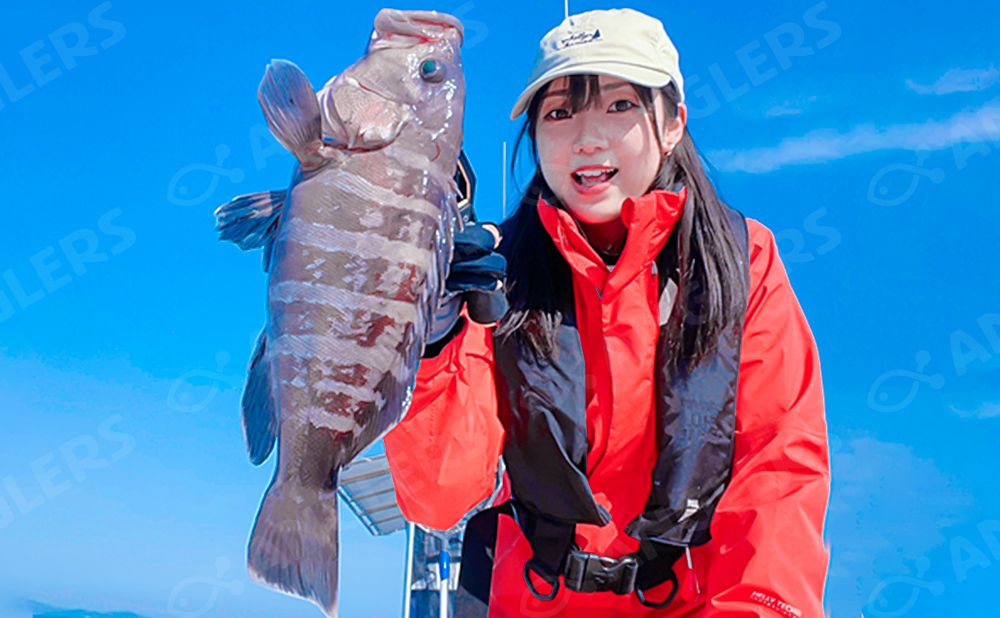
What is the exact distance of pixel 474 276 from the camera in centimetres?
256

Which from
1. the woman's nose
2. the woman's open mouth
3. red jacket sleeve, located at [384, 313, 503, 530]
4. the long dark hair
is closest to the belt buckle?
red jacket sleeve, located at [384, 313, 503, 530]

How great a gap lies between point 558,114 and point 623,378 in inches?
36.1

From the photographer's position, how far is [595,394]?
3.33 metres

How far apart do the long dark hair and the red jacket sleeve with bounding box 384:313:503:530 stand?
0.31 metres

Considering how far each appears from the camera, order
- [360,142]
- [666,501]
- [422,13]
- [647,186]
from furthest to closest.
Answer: [647,186], [666,501], [422,13], [360,142]

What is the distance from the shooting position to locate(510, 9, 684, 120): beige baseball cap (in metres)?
3.13

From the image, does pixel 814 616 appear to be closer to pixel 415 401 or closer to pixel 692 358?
pixel 692 358

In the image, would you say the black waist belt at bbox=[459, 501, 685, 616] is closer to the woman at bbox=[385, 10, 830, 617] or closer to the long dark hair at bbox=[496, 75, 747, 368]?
the woman at bbox=[385, 10, 830, 617]

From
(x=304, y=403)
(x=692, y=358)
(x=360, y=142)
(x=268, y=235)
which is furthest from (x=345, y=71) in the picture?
(x=692, y=358)

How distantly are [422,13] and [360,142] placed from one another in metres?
0.50

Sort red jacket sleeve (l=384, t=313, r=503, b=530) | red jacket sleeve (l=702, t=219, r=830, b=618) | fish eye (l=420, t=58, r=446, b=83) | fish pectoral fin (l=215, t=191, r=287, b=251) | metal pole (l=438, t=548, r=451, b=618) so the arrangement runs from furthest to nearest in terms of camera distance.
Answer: metal pole (l=438, t=548, r=451, b=618)
red jacket sleeve (l=384, t=313, r=503, b=530)
red jacket sleeve (l=702, t=219, r=830, b=618)
fish eye (l=420, t=58, r=446, b=83)
fish pectoral fin (l=215, t=191, r=287, b=251)

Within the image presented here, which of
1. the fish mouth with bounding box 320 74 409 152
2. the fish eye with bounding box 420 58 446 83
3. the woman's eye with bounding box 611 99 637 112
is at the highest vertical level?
the woman's eye with bounding box 611 99 637 112

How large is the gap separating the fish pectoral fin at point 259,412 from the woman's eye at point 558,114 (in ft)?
→ 4.55

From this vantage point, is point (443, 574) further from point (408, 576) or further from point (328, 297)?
point (328, 297)
